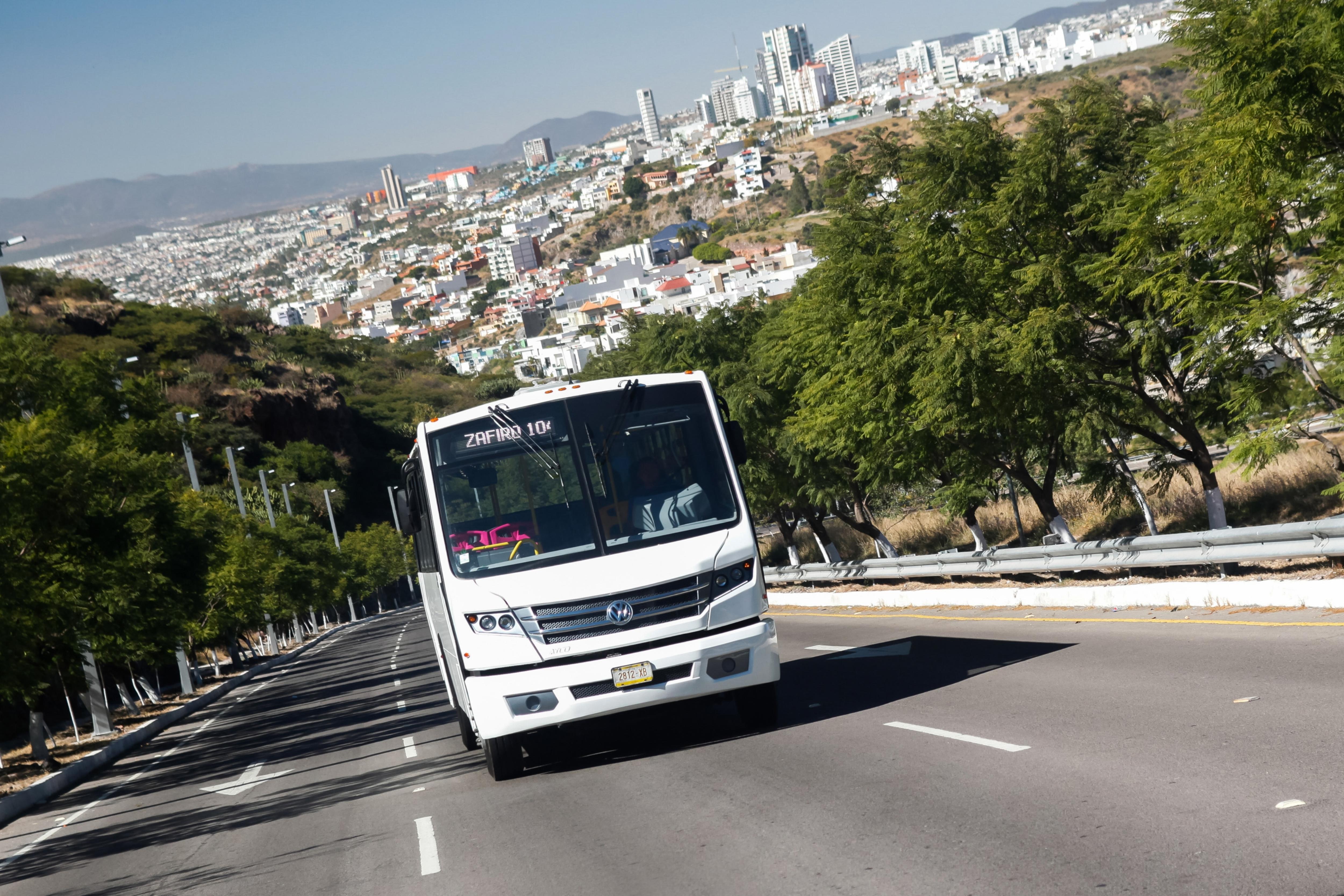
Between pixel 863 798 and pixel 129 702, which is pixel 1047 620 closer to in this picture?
pixel 863 798

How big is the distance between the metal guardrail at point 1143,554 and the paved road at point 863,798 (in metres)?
1.96

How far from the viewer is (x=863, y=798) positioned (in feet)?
25.6

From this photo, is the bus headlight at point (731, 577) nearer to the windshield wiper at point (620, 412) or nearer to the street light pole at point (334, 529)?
the windshield wiper at point (620, 412)

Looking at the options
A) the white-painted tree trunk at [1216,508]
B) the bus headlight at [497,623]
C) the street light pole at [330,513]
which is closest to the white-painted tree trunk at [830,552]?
the white-painted tree trunk at [1216,508]

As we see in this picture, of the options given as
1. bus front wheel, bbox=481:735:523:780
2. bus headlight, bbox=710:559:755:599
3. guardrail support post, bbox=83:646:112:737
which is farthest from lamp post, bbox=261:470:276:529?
bus headlight, bbox=710:559:755:599

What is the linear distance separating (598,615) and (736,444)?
6.38 feet

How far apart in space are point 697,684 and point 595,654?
0.86 meters

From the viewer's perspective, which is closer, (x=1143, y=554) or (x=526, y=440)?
(x=526, y=440)

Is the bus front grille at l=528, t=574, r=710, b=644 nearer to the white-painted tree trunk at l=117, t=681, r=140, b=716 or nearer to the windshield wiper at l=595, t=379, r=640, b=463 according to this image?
the windshield wiper at l=595, t=379, r=640, b=463

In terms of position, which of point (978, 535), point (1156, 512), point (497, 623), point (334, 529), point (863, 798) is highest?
point (334, 529)

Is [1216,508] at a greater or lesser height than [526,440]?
lesser

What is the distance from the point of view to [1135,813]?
6438 mm

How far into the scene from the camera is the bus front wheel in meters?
10.6

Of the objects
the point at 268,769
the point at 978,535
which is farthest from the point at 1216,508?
the point at 268,769
